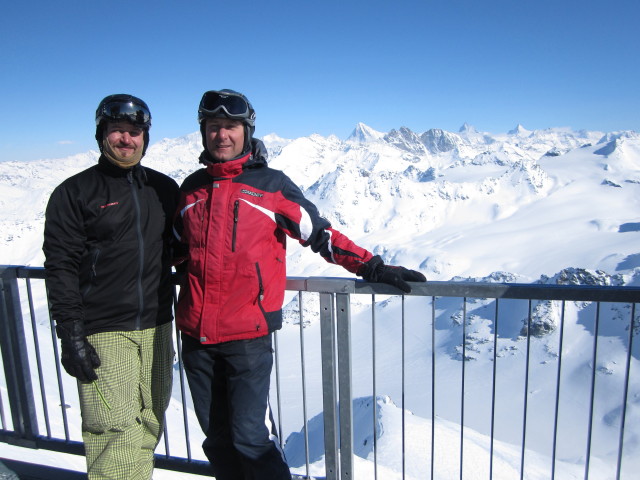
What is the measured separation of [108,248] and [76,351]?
1.95ft

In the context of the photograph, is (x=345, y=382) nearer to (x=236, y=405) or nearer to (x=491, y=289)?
(x=236, y=405)

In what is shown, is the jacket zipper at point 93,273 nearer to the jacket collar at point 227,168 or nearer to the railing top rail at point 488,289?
the jacket collar at point 227,168

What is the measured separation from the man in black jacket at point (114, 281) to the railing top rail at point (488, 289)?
0.92 meters

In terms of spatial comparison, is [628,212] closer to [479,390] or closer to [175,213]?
[479,390]

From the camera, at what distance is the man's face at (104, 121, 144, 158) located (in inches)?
105

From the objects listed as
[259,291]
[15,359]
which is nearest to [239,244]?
[259,291]

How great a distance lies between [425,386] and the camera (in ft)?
131

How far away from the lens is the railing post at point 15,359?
325cm

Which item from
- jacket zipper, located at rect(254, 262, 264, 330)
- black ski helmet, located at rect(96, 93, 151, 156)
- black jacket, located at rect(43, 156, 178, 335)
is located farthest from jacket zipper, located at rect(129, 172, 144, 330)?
jacket zipper, located at rect(254, 262, 264, 330)

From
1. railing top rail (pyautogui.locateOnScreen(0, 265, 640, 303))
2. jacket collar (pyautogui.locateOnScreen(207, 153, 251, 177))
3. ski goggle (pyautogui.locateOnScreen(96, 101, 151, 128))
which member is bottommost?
railing top rail (pyautogui.locateOnScreen(0, 265, 640, 303))

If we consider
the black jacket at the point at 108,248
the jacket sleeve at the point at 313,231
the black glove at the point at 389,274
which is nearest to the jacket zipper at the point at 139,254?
the black jacket at the point at 108,248

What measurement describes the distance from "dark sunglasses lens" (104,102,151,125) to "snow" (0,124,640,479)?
2070mm

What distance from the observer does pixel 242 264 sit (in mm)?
2510

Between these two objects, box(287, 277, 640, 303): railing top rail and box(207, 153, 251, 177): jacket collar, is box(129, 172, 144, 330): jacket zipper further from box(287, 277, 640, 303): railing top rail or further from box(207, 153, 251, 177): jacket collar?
box(287, 277, 640, 303): railing top rail
